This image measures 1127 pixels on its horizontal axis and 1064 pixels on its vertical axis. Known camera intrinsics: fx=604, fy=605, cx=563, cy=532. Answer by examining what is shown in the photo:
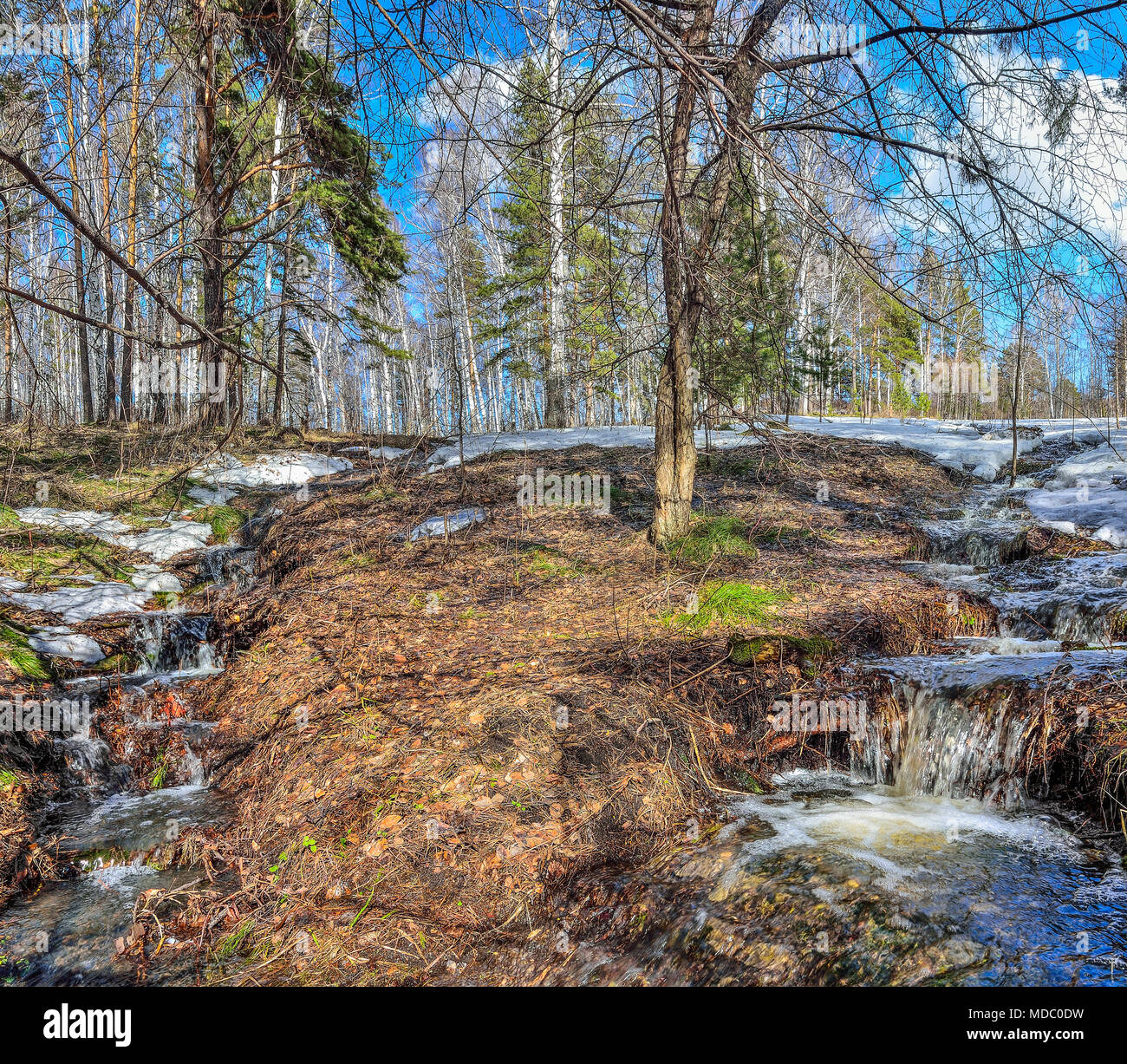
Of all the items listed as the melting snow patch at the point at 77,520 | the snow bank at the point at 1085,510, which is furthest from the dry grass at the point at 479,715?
the melting snow patch at the point at 77,520

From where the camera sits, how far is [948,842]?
10.3 feet

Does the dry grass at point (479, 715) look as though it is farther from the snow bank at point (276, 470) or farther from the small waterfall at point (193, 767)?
the snow bank at point (276, 470)

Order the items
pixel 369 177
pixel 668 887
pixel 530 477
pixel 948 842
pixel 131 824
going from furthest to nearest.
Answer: pixel 530 477, pixel 131 824, pixel 948 842, pixel 668 887, pixel 369 177

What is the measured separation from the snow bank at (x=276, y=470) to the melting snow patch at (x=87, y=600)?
3.74 metres

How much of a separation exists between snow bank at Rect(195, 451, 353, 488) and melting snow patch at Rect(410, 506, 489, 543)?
13.6 ft

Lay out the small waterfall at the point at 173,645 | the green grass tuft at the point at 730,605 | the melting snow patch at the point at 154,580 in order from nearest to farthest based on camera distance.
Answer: the green grass tuft at the point at 730,605 < the small waterfall at the point at 173,645 < the melting snow patch at the point at 154,580

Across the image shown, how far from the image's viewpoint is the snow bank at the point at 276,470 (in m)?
10.4

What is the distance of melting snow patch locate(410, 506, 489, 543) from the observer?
771 cm

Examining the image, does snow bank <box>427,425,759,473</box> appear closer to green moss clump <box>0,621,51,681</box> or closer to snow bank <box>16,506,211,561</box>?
snow bank <box>16,506,211,561</box>

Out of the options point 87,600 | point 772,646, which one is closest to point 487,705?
point 772,646
